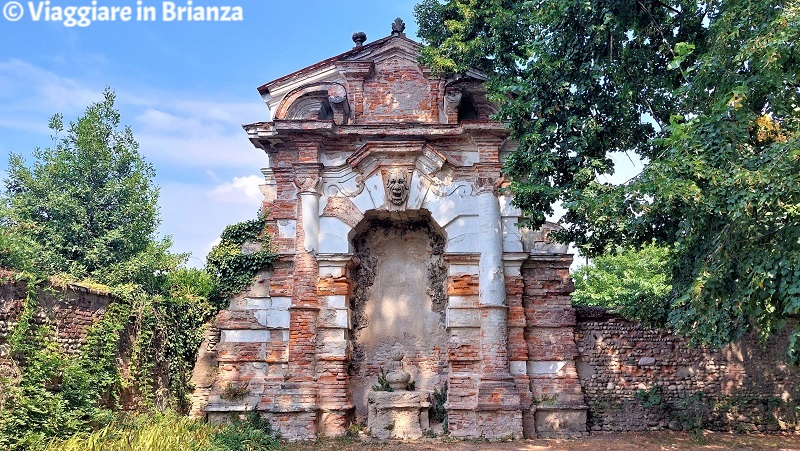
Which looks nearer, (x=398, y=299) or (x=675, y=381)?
(x=675, y=381)

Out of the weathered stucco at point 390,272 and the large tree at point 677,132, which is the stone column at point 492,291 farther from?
the large tree at point 677,132

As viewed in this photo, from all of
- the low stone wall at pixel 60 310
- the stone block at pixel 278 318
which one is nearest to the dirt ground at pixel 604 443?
the stone block at pixel 278 318

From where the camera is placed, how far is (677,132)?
21.5 ft

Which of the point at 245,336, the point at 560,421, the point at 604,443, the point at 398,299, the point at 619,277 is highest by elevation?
the point at 619,277

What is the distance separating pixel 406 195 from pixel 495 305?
269 centimetres

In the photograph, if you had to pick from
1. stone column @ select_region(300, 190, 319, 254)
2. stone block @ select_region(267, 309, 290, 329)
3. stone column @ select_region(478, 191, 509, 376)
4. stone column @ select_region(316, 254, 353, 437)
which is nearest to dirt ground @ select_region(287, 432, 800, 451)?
stone column @ select_region(316, 254, 353, 437)

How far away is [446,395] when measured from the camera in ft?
36.7

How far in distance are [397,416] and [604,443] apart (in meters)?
3.56

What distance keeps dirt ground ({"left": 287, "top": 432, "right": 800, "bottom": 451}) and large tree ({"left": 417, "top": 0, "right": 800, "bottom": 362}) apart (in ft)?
8.45

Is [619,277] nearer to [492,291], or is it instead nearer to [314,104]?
[492,291]

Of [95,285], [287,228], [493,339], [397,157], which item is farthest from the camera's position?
[397,157]

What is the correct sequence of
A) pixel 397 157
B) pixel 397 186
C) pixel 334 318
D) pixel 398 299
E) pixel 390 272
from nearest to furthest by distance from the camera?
pixel 334 318 → pixel 397 186 → pixel 397 157 → pixel 398 299 → pixel 390 272

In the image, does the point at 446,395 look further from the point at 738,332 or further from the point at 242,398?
the point at 738,332

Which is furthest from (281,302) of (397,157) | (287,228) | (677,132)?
(677,132)
